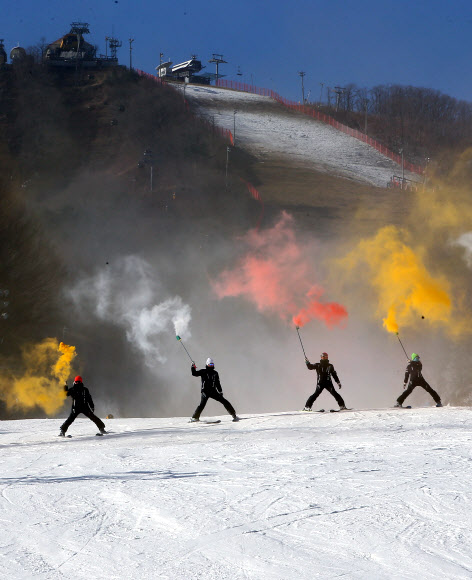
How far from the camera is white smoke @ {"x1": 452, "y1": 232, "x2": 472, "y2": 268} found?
4634cm

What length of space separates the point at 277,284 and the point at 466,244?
12.8m

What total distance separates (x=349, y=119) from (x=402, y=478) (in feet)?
322

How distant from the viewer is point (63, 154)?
69062 mm

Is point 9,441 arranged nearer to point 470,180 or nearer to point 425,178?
point 470,180

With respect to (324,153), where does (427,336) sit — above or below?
below

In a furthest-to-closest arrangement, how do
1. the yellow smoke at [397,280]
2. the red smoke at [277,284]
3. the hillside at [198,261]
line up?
the red smoke at [277,284] → the hillside at [198,261] → the yellow smoke at [397,280]

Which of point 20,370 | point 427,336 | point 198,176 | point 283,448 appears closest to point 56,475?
point 283,448

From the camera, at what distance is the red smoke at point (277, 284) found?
44.0 m

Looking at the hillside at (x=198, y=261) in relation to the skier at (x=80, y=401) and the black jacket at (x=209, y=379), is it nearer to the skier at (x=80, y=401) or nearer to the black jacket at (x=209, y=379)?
the black jacket at (x=209, y=379)

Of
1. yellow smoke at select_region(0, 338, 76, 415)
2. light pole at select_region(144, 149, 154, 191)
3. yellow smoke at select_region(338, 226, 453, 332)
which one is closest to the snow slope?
light pole at select_region(144, 149, 154, 191)

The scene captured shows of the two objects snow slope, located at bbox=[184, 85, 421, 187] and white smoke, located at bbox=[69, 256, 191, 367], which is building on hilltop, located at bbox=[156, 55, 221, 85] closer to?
snow slope, located at bbox=[184, 85, 421, 187]

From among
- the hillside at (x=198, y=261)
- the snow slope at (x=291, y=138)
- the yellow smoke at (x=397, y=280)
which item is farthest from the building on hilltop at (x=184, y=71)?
the yellow smoke at (x=397, y=280)

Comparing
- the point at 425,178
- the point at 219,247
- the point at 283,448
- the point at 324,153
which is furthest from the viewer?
the point at 324,153

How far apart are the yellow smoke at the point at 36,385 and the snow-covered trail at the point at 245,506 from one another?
17501mm
